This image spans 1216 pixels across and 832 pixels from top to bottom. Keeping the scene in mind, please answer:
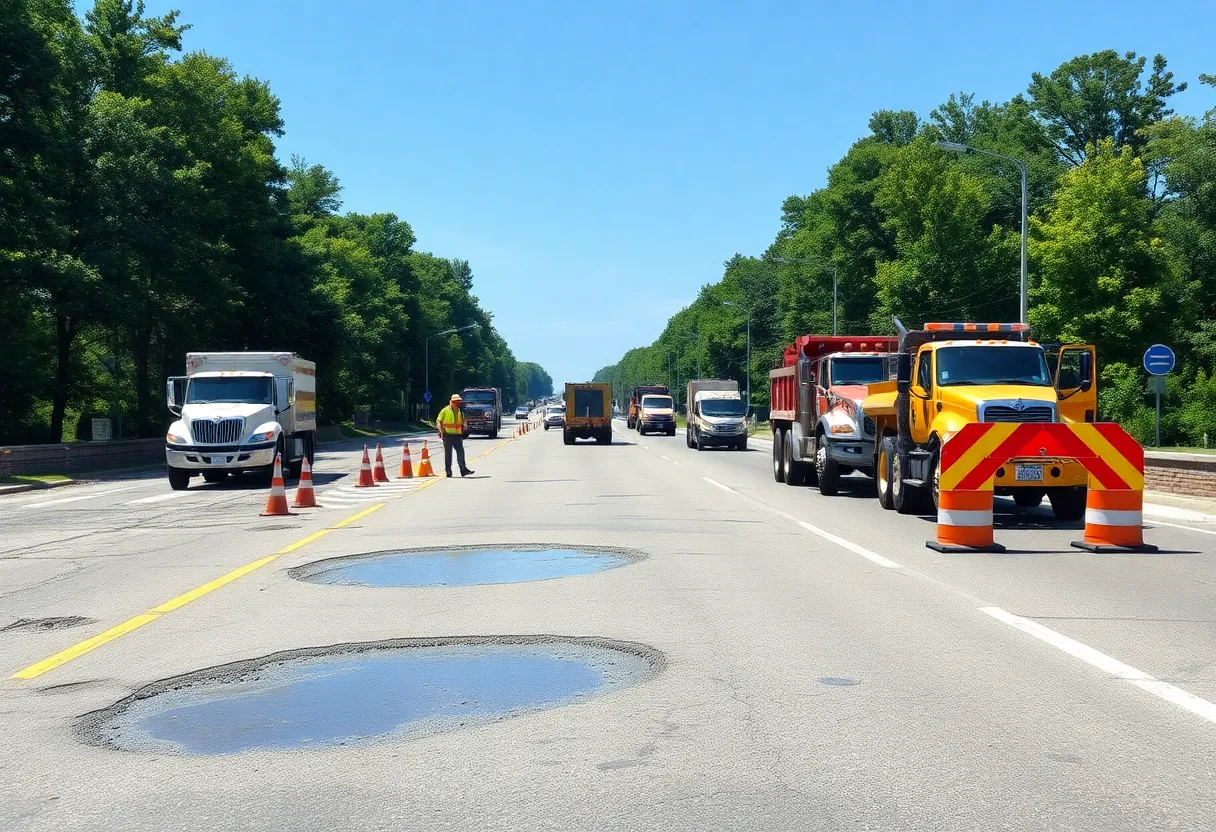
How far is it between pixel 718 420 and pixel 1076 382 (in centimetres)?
3002

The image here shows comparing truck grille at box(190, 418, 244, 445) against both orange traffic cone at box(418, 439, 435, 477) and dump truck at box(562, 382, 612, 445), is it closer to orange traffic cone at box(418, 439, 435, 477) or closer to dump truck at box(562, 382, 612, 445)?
orange traffic cone at box(418, 439, 435, 477)

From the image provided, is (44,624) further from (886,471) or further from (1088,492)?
(886,471)

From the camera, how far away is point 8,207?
1419 inches

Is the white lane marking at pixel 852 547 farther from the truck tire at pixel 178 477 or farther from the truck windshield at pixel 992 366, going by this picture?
the truck tire at pixel 178 477

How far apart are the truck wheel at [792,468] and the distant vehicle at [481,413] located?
41.2 metres

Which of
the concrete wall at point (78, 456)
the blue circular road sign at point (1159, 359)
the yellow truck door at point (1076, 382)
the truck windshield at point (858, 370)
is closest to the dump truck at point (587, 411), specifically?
the concrete wall at point (78, 456)

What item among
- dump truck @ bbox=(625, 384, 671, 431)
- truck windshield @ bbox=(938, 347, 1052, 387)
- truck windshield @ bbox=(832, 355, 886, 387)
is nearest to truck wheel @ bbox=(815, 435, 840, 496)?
truck windshield @ bbox=(832, 355, 886, 387)

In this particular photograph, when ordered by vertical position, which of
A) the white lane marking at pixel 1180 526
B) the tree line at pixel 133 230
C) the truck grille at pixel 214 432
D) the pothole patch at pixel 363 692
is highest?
the tree line at pixel 133 230

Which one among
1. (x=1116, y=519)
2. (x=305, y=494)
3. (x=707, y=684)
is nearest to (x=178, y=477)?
(x=305, y=494)

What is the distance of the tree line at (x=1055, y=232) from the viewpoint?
49.7 meters

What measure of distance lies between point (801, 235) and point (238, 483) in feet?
217

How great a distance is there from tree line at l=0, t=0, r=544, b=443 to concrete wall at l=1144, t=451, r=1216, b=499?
30.2 meters

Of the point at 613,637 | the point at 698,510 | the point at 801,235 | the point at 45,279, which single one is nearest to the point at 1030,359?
the point at 698,510

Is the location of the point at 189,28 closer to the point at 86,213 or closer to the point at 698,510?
the point at 86,213
